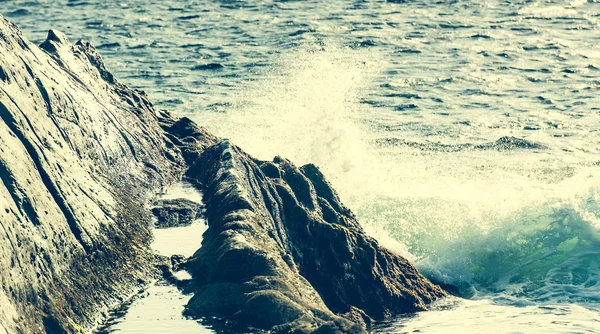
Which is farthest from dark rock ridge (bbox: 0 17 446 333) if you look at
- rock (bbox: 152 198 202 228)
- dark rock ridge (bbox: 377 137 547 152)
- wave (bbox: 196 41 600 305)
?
dark rock ridge (bbox: 377 137 547 152)

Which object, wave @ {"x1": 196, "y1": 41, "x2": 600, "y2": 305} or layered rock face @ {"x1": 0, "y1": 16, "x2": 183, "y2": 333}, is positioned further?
wave @ {"x1": 196, "y1": 41, "x2": 600, "y2": 305}

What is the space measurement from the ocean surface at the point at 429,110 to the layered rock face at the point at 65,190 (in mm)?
6052

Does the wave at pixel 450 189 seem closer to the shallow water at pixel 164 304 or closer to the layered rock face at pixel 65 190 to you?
the shallow water at pixel 164 304

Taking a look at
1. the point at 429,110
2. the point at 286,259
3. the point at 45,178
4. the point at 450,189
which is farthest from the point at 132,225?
the point at 429,110

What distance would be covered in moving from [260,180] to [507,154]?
53.5 ft

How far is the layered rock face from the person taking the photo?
19.6m

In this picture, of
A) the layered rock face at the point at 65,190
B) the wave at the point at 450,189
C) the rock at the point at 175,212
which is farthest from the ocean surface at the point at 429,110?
the layered rock face at the point at 65,190

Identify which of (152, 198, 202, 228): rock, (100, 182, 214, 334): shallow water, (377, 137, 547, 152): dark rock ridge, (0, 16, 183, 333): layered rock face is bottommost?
(377, 137, 547, 152): dark rock ridge

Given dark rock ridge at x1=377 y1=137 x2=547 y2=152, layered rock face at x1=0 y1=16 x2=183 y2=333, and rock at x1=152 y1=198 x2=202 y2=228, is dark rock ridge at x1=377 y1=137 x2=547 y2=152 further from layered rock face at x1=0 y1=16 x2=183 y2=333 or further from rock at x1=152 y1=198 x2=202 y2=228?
rock at x1=152 y1=198 x2=202 y2=228

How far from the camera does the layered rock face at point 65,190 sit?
19609mm

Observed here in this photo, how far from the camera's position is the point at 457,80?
48188 millimetres

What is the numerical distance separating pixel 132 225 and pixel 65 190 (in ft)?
7.85

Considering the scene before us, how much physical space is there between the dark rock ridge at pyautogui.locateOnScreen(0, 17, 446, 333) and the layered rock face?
3 centimetres

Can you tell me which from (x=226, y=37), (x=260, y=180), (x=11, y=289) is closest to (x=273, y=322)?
(x=11, y=289)
